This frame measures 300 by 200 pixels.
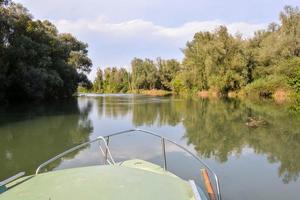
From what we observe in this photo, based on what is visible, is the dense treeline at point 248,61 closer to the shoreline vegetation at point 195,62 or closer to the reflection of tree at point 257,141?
the shoreline vegetation at point 195,62

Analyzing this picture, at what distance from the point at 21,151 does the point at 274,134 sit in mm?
7788

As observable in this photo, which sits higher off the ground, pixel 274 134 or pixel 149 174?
pixel 149 174

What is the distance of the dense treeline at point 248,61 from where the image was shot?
3488 cm

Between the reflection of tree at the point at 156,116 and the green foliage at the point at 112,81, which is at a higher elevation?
the green foliage at the point at 112,81

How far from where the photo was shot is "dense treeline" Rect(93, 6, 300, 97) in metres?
34.9

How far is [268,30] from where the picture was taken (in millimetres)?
48969

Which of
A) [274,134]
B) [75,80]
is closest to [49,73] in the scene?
[75,80]

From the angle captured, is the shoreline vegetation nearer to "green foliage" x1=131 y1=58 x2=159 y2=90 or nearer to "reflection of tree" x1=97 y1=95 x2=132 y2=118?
"reflection of tree" x1=97 y1=95 x2=132 y2=118

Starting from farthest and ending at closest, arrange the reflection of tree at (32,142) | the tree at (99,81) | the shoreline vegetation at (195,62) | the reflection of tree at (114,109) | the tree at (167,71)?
the tree at (99,81) → the tree at (167,71) → the shoreline vegetation at (195,62) → the reflection of tree at (114,109) → the reflection of tree at (32,142)

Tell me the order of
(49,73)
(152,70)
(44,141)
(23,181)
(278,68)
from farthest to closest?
(152,70)
(278,68)
(49,73)
(44,141)
(23,181)

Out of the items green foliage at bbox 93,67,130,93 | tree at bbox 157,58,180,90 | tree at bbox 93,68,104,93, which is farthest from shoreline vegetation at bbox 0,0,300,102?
tree at bbox 93,68,104,93

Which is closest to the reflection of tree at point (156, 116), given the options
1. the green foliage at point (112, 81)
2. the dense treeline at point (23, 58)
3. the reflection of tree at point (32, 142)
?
the reflection of tree at point (32, 142)

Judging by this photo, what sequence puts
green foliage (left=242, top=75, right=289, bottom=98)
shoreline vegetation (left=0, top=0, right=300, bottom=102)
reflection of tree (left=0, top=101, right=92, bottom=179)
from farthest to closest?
1. green foliage (left=242, top=75, right=289, bottom=98)
2. shoreline vegetation (left=0, top=0, right=300, bottom=102)
3. reflection of tree (left=0, top=101, right=92, bottom=179)

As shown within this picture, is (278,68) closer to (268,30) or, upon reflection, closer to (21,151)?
(268,30)
